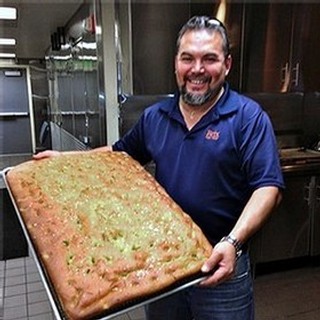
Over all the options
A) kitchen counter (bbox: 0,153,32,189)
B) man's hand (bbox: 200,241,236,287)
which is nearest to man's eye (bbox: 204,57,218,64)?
man's hand (bbox: 200,241,236,287)

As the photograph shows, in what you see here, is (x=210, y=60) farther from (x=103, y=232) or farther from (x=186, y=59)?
(x=103, y=232)

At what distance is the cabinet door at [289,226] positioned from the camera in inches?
105

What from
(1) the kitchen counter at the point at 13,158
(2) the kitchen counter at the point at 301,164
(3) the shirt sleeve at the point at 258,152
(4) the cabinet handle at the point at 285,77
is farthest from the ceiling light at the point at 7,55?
(3) the shirt sleeve at the point at 258,152

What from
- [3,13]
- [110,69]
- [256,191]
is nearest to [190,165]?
[256,191]

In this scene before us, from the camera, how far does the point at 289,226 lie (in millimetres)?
2707

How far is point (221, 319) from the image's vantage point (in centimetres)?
118

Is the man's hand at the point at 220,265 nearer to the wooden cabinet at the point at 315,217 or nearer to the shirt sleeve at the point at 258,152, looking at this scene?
the shirt sleeve at the point at 258,152

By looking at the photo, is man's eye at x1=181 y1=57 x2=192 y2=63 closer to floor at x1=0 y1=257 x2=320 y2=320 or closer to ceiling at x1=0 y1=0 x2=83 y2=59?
floor at x1=0 y1=257 x2=320 y2=320

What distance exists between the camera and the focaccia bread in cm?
88

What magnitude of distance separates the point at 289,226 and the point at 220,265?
1923 millimetres

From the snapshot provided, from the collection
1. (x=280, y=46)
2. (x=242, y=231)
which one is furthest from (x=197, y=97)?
(x=280, y=46)

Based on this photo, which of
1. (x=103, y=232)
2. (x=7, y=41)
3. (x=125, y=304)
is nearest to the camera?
(x=125, y=304)

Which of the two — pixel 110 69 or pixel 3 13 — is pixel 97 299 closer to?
pixel 110 69

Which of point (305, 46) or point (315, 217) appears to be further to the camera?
point (305, 46)
